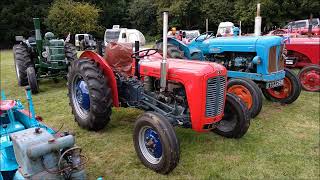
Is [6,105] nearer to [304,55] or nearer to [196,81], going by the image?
[196,81]

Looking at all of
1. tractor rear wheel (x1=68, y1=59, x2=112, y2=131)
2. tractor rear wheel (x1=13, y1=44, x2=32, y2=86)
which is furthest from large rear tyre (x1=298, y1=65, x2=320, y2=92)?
tractor rear wheel (x1=13, y1=44, x2=32, y2=86)

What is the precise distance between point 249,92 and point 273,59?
3.66ft

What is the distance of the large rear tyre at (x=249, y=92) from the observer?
5.28 meters

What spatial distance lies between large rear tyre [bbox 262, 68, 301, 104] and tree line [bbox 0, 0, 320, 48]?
76.8 feet

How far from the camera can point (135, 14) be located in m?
37.0

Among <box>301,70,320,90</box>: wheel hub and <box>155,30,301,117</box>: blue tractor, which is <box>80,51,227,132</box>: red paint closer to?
<box>155,30,301,117</box>: blue tractor

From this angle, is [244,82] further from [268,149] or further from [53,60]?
[53,60]

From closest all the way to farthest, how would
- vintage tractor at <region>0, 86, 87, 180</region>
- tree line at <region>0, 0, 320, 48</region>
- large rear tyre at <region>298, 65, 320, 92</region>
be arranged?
1. vintage tractor at <region>0, 86, 87, 180</region>
2. large rear tyre at <region>298, 65, 320, 92</region>
3. tree line at <region>0, 0, 320, 48</region>

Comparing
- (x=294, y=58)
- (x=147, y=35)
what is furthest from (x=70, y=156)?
(x=147, y=35)

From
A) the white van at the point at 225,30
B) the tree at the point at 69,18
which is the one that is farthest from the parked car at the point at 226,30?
the tree at the point at 69,18

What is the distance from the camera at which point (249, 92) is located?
5.39 m

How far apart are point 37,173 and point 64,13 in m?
28.4

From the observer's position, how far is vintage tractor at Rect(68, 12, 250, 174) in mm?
3607

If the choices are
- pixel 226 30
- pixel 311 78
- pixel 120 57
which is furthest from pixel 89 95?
pixel 226 30
